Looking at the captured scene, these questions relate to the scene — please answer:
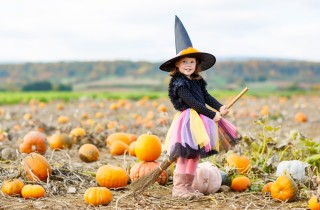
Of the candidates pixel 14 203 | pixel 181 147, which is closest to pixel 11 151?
pixel 14 203

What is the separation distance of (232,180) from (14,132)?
555cm

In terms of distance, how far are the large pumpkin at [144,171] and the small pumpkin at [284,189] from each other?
1238mm

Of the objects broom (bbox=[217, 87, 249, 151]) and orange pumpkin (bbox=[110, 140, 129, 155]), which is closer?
broom (bbox=[217, 87, 249, 151])

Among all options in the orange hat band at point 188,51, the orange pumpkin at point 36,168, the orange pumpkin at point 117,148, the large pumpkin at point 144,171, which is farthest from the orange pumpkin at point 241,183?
the orange pumpkin at point 117,148

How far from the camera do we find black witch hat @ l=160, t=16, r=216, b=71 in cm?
564

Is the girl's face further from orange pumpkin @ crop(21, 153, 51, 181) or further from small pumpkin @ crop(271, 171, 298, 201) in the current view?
orange pumpkin @ crop(21, 153, 51, 181)

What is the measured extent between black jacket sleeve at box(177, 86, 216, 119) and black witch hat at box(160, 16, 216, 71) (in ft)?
1.11

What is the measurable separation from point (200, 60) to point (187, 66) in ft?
0.74

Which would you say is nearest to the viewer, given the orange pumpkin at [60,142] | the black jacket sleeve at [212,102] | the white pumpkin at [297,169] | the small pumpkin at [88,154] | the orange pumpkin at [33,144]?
the black jacket sleeve at [212,102]

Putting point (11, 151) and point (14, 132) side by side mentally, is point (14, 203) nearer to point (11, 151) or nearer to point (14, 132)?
point (11, 151)

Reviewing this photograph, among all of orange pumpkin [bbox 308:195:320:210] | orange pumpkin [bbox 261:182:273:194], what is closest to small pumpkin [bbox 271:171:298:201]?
orange pumpkin [bbox 261:182:273:194]

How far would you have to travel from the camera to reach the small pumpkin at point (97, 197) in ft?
17.1

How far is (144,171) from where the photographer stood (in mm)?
6074

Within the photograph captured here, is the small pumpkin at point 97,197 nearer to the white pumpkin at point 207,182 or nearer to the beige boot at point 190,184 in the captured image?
the beige boot at point 190,184
